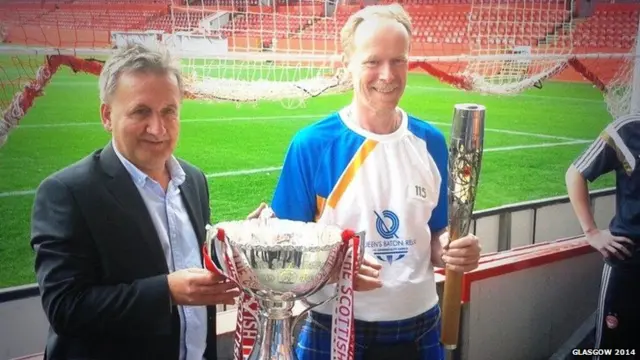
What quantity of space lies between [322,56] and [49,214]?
3.06ft

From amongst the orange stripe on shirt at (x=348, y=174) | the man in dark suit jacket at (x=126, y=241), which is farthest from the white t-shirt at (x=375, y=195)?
the man in dark suit jacket at (x=126, y=241)

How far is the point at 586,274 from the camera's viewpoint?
229 cm

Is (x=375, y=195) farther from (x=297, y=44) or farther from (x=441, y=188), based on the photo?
(x=297, y=44)

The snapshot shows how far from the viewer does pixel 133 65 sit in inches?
39.9

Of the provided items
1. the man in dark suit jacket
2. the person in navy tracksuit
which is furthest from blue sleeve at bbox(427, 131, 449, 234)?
the person in navy tracksuit

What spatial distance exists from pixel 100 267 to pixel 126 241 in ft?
0.18

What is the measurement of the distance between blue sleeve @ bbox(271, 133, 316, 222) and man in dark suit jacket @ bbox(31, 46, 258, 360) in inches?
7.8

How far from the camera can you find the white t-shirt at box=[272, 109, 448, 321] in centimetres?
124

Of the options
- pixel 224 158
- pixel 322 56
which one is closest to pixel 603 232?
pixel 322 56

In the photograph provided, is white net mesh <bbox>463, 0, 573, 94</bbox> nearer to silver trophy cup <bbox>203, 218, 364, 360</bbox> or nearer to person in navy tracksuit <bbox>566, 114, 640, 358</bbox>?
person in navy tracksuit <bbox>566, 114, 640, 358</bbox>

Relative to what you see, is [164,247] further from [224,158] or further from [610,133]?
[610,133]

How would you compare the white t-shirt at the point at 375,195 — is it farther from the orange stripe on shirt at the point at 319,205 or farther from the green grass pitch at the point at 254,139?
the green grass pitch at the point at 254,139

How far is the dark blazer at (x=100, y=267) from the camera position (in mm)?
957

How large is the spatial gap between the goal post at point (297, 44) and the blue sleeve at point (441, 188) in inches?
11.2
